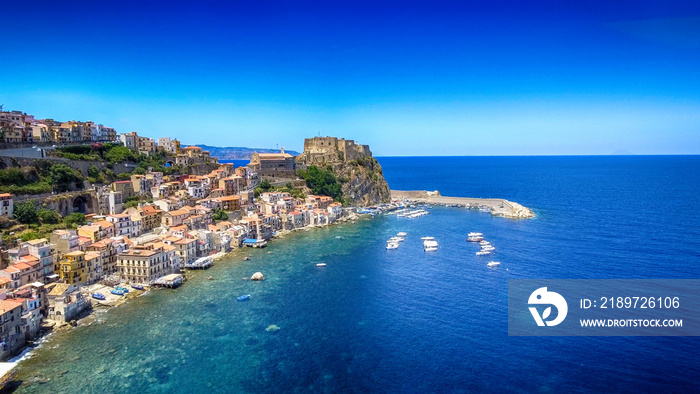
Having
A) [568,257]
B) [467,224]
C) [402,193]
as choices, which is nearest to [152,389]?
[568,257]

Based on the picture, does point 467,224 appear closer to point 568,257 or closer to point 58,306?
point 568,257

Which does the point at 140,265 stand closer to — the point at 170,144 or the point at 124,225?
the point at 124,225

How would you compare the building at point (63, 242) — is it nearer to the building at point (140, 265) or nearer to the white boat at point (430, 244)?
the building at point (140, 265)

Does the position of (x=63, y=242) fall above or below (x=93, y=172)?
below

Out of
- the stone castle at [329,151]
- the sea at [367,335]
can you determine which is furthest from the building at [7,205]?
the stone castle at [329,151]

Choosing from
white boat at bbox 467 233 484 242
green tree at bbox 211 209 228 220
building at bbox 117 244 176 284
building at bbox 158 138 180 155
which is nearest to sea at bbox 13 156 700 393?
building at bbox 117 244 176 284

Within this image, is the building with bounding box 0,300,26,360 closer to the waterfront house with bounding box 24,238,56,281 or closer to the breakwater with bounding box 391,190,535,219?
the waterfront house with bounding box 24,238,56,281

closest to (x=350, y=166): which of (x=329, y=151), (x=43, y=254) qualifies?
(x=329, y=151)
